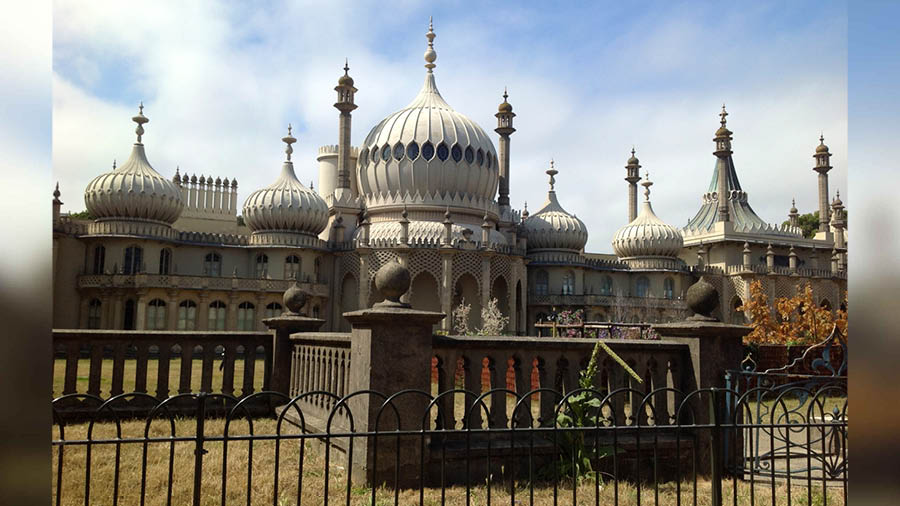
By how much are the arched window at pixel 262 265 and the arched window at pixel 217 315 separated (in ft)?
7.15

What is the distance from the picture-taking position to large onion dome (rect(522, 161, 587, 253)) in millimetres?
34969

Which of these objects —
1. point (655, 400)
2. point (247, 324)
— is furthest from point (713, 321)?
point (247, 324)

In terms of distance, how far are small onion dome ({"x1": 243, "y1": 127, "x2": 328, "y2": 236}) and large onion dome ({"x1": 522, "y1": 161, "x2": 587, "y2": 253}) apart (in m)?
11.0

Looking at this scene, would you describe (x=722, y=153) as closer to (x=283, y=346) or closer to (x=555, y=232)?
(x=555, y=232)

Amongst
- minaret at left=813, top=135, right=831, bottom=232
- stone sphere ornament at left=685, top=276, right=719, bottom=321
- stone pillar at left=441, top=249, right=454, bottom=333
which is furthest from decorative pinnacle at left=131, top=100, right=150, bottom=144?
minaret at left=813, top=135, right=831, bottom=232

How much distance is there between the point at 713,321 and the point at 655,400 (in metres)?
1.02

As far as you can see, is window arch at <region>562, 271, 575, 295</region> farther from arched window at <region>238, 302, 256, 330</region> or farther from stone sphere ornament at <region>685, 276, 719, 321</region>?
stone sphere ornament at <region>685, 276, 719, 321</region>

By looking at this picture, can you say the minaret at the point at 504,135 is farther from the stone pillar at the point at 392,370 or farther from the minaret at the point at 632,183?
the stone pillar at the point at 392,370

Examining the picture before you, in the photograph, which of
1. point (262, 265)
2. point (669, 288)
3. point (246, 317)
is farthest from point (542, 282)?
point (246, 317)

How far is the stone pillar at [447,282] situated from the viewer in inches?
1062

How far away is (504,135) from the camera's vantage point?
116 ft

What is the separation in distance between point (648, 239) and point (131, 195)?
26.2 m

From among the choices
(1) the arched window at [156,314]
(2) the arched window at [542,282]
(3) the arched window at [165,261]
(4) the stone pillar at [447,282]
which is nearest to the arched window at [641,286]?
(2) the arched window at [542,282]

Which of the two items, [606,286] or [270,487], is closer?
[270,487]
